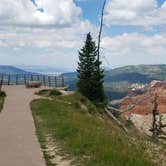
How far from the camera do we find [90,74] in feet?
169

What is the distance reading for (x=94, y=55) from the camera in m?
53.0

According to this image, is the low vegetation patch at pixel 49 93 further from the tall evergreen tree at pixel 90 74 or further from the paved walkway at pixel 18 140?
the paved walkway at pixel 18 140

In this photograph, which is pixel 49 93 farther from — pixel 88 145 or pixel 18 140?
pixel 88 145

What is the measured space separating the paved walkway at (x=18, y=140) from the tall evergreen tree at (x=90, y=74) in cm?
1794

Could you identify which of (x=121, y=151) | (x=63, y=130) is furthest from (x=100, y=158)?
(x=63, y=130)

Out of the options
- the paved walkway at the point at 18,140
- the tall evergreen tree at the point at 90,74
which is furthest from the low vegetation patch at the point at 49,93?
the paved walkway at the point at 18,140

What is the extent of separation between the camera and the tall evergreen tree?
160 feet

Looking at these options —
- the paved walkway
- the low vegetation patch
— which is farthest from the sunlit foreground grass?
the low vegetation patch

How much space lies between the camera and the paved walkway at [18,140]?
573 inches

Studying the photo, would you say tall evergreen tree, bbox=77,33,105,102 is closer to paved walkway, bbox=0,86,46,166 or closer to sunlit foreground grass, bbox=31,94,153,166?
paved walkway, bbox=0,86,46,166

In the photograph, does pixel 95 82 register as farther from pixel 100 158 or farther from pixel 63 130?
pixel 100 158

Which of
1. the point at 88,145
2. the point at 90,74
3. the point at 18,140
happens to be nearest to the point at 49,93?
the point at 90,74

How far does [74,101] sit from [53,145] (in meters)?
22.0

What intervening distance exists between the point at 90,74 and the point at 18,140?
33.0 meters
